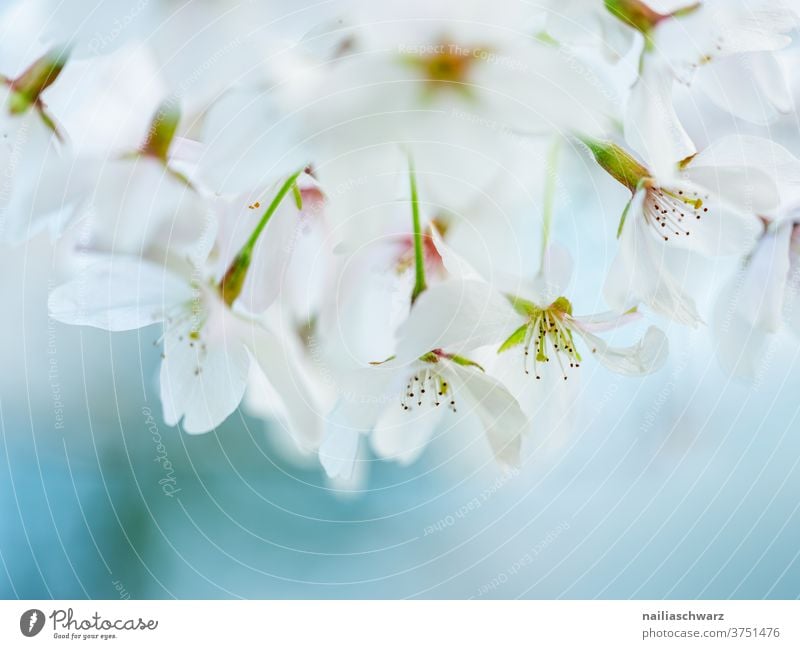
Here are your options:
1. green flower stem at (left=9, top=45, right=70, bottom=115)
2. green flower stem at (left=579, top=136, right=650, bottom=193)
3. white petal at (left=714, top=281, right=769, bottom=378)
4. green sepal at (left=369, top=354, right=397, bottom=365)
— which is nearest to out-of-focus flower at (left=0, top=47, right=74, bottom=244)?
green flower stem at (left=9, top=45, right=70, bottom=115)

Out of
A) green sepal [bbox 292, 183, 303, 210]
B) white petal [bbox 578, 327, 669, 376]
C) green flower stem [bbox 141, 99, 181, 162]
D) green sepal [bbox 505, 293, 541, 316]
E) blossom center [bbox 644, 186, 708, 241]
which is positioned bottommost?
green sepal [bbox 505, 293, 541, 316]

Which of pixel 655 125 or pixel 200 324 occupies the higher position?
pixel 655 125

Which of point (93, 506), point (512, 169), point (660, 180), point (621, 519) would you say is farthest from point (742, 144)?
point (93, 506)

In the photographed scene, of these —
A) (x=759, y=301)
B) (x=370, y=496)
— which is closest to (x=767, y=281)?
(x=759, y=301)

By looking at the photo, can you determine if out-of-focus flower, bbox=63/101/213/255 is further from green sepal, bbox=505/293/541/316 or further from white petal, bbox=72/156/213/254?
green sepal, bbox=505/293/541/316

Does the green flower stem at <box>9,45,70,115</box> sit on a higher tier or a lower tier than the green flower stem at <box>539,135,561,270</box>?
higher

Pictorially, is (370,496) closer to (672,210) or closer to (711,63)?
(672,210)
